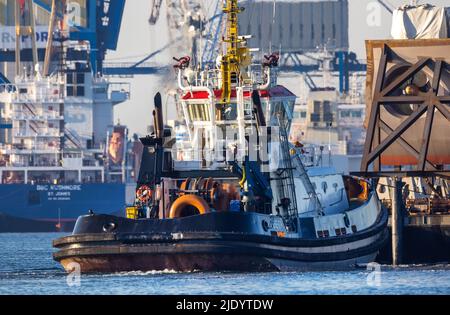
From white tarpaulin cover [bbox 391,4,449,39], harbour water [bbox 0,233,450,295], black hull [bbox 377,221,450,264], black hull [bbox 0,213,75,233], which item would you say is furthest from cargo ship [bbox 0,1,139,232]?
harbour water [bbox 0,233,450,295]

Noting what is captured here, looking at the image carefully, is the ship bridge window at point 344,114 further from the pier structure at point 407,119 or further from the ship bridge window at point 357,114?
the pier structure at point 407,119

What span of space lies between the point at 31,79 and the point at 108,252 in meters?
82.7

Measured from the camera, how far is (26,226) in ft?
397

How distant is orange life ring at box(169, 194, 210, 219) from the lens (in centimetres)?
4844

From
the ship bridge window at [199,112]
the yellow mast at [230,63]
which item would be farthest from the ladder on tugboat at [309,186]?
the ship bridge window at [199,112]

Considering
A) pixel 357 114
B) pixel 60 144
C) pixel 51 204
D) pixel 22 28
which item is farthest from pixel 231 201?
pixel 22 28

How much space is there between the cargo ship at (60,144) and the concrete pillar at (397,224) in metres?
70.1

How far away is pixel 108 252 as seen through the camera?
4797 centimetres

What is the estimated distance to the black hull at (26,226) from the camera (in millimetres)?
121125

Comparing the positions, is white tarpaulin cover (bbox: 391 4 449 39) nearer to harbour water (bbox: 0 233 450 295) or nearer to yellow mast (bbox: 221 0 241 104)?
yellow mast (bbox: 221 0 241 104)

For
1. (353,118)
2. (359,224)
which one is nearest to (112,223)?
(359,224)

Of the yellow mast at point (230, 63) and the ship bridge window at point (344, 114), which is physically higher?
the yellow mast at point (230, 63)
